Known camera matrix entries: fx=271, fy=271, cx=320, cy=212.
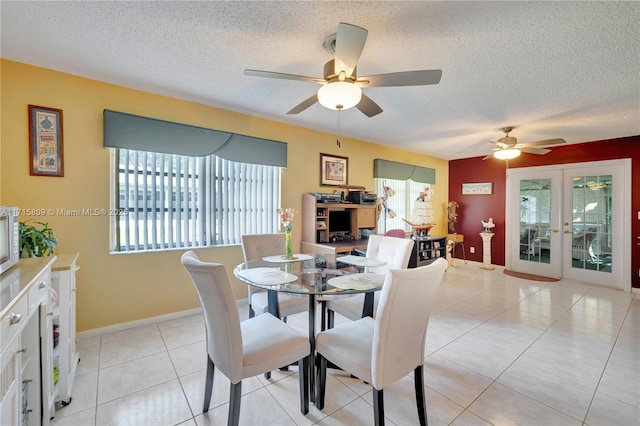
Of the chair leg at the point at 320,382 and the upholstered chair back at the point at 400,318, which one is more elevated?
the upholstered chair back at the point at 400,318

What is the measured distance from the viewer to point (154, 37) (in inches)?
74.6

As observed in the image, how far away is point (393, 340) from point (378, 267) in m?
0.94

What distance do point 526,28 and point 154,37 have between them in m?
2.49

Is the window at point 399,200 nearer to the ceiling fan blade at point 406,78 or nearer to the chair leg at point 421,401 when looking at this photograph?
the ceiling fan blade at point 406,78

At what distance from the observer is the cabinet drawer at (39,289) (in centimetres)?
129

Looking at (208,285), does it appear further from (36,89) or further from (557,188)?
(557,188)

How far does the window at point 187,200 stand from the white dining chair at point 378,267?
1.68 m

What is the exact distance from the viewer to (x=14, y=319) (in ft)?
3.48

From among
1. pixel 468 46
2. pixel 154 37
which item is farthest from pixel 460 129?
pixel 154 37

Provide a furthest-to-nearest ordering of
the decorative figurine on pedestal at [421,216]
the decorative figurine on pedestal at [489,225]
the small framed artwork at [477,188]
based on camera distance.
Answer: the small framed artwork at [477,188] → the decorative figurine on pedestal at [489,225] → the decorative figurine on pedestal at [421,216]

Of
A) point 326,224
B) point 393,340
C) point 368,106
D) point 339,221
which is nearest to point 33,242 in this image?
point 393,340

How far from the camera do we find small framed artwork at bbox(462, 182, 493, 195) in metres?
5.75

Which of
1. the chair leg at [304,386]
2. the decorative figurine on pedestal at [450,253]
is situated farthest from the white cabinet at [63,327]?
the decorative figurine on pedestal at [450,253]

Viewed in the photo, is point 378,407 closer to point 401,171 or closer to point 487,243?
point 401,171
